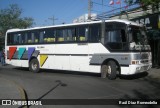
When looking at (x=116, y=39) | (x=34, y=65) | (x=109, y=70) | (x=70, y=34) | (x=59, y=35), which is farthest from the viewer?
(x=34, y=65)

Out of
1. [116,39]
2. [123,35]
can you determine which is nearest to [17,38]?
[116,39]

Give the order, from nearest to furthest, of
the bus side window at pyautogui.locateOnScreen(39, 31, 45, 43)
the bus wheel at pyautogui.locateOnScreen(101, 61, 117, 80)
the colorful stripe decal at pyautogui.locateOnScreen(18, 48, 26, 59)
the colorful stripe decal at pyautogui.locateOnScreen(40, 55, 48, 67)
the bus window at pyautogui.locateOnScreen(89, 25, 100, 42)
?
the bus wheel at pyautogui.locateOnScreen(101, 61, 117, 80) → the bus window at pyautogui.locateOnScreen(89, 25, 100, 42) → the colorful stripe decal at pyautogui.locateOnScreen(40, 55, 48, 67) → the bus side window at pyautogui.locateOnScreen(39, 31, 45, 43) → the colorful stripe decal at pyautogui.locateOnScreen(18, 48, 26, 59)

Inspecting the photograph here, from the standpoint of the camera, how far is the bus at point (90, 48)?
53.7ft

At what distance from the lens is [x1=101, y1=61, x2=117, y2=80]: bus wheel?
55.2 ft

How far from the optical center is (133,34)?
16.6m

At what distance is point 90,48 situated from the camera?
17984 millimetres

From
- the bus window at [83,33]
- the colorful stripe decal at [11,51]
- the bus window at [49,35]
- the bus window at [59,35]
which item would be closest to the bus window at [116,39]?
the bus window at [83,33]

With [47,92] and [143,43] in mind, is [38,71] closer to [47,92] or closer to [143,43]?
[143,43]

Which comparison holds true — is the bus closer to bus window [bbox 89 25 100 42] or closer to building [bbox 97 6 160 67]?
bus window [bbox 89 25 100 42]

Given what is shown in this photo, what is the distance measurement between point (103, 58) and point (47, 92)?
574cm

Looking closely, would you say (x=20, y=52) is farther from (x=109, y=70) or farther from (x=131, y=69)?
(x=131, y=69)

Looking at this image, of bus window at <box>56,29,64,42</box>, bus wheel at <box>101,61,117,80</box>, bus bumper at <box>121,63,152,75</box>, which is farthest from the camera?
bus window at <box>56,29,64,42</box>

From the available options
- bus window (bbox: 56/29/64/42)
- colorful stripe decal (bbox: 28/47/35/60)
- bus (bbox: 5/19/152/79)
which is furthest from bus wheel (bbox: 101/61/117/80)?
colorful stripe decal (bbox: 28/47/35/60)

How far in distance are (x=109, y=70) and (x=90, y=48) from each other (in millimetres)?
1822
